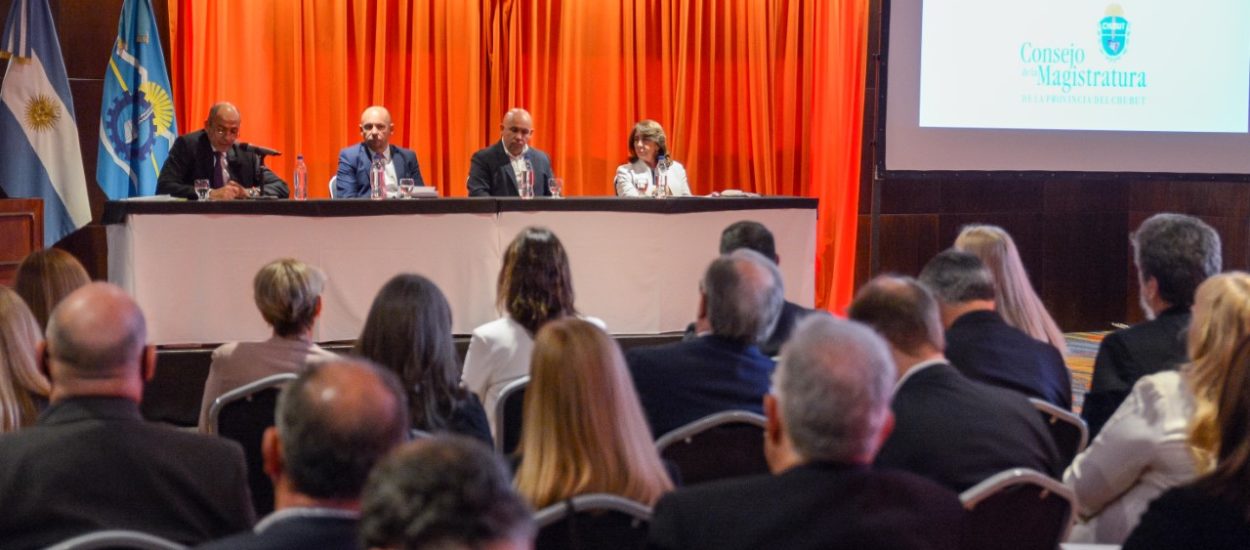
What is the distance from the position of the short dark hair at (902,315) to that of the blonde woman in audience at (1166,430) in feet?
1.39

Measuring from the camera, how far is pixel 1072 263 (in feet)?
30.3

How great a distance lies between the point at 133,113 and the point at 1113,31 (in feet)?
18.5

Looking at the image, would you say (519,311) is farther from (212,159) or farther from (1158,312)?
(212,159)

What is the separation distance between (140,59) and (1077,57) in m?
5.35

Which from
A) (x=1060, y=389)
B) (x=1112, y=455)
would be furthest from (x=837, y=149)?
(x=1112, y=455)

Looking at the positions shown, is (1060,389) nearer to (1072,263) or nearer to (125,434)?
(125,434)

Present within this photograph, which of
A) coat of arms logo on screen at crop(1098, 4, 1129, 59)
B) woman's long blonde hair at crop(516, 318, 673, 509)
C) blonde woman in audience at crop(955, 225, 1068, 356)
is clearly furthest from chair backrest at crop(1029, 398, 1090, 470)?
coat of arms logo on screen at crop(1098, 4, 1129, 59)

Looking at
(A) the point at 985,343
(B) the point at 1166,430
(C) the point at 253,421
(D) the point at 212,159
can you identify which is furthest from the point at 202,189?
(B) the point at 1166,430

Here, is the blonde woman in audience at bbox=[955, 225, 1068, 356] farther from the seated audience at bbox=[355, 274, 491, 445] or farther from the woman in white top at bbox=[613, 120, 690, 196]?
the woman in white top at bbox=[613, 120, 690, 196]

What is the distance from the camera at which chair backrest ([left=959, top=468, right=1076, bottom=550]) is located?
6.63 feet

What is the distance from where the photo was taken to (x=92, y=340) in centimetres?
209

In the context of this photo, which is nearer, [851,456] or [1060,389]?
[851,456]

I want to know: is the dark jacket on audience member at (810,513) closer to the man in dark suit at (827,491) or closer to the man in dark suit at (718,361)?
the man in dark suit at (827,491)

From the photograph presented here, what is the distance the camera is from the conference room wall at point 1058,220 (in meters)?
8.79
